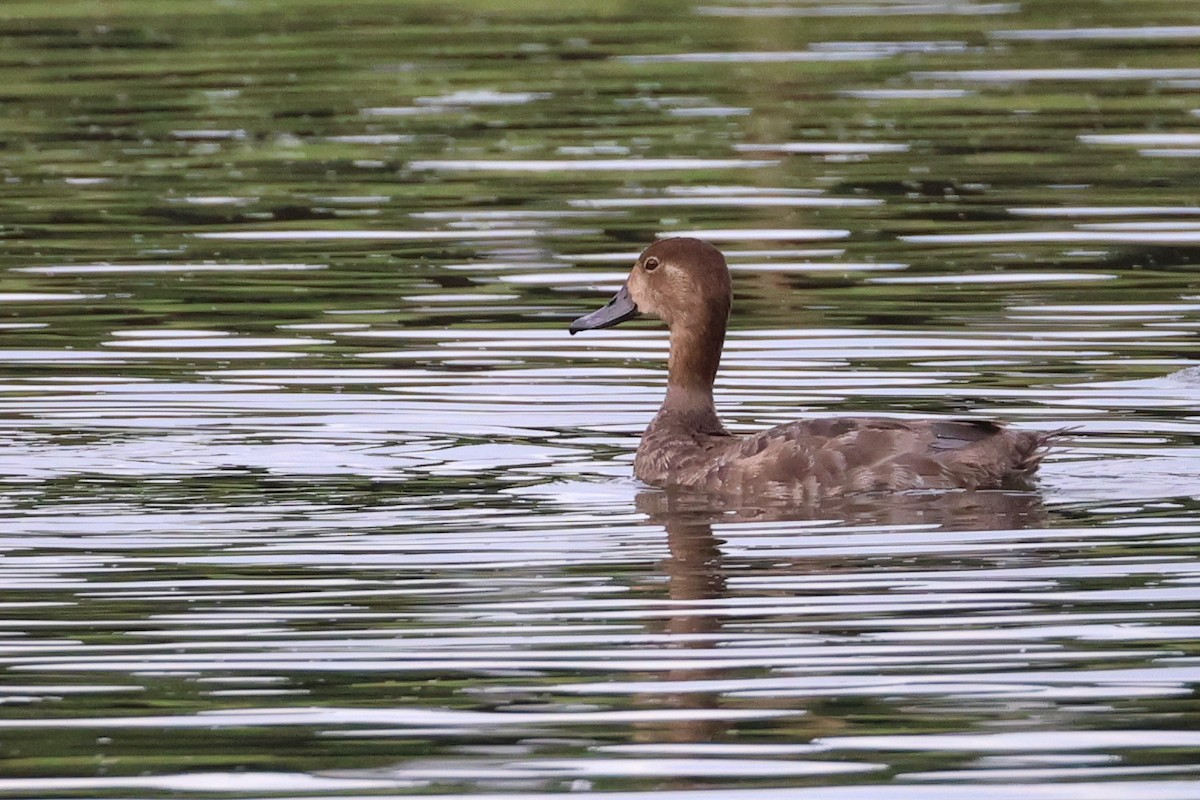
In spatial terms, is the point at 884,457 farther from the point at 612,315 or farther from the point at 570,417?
the point at 570,417

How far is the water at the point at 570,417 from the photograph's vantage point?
7.14 m

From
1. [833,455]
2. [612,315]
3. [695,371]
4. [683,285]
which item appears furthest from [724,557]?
[612,315]

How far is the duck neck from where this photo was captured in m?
11.4

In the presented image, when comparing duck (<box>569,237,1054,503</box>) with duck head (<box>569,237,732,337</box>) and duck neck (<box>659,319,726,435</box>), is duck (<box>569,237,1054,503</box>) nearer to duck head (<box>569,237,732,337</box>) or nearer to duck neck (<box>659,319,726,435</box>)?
duck neck (<box>659,319,726,435</box>)

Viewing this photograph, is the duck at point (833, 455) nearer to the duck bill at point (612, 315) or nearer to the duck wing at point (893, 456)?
the duck wing at point (893, 456)

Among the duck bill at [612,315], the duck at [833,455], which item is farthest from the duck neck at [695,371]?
the duck bill at [612,315]

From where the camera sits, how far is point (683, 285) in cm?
1159

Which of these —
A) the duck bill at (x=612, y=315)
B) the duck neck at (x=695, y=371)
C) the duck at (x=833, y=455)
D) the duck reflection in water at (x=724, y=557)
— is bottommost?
the duck reflection in water at (x=724, y=557)

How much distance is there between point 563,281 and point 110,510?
17.7 feet

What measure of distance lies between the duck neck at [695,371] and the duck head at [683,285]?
3 cm

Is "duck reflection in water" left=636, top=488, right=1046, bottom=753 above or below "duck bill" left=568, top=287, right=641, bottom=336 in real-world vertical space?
below

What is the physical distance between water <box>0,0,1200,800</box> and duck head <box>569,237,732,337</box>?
565 mm

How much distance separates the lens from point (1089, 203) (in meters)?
17.0

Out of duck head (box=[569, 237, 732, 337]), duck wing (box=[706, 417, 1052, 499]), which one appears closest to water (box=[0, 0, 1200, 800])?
duck wing (box=[706, 417, 1052, 499])
